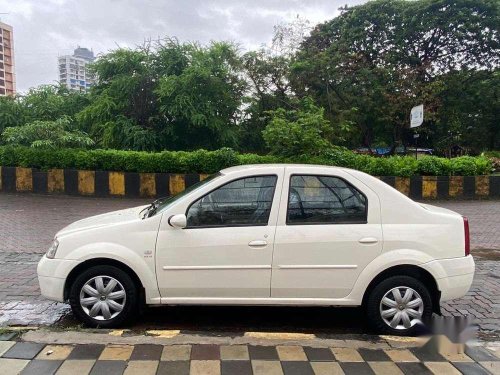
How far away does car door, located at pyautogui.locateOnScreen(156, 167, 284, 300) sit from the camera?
4152mm

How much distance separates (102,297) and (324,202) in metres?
2.22

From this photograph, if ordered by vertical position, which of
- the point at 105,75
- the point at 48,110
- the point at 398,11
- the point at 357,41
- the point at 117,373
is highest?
the point at 398,11

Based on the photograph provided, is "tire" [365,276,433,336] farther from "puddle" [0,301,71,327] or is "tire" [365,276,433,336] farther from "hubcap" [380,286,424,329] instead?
"puddle" [0,301,71,327]

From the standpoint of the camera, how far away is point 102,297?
165 inches

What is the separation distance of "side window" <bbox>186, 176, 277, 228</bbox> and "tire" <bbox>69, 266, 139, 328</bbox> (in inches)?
31.6

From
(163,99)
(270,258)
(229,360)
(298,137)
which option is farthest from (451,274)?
(163,99)

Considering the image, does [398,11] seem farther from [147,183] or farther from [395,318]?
[395,318]

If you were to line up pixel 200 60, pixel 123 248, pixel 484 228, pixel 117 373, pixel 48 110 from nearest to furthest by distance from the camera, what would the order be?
pixel 117 373, pixel 123 248, pixel 484 228, pixel 48 110, pixel 200 60

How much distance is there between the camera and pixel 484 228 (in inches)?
377

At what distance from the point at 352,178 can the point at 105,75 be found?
16.9 meters

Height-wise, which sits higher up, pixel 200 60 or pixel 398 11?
pixel 398 11

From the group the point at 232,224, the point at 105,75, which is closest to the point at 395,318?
the point at 232,224

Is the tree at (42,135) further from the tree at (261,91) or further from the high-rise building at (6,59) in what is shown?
the high-rise building at (6,59)

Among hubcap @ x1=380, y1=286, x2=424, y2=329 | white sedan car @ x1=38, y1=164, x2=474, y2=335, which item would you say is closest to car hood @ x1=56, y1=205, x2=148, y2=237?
white sedan car @ x1=38, y1=164, x2=474, y2=335
